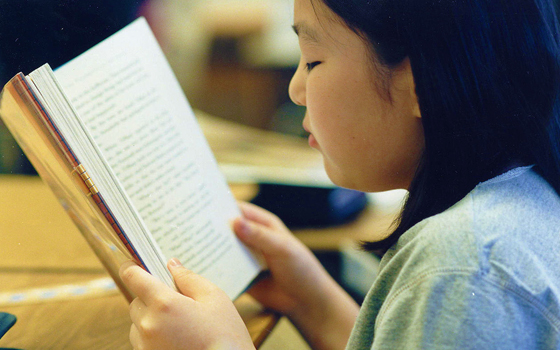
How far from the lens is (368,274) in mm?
990

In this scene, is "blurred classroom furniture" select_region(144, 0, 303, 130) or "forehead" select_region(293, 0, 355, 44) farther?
"blurred classroom furniture" select_region(144, 0, 303, 130)

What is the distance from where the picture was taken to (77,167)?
38 cm

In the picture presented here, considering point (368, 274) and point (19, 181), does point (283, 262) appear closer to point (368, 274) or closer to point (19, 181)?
point (368, 274)

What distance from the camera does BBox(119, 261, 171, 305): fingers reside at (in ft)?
1.38

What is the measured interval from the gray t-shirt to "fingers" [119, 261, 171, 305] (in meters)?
0.21

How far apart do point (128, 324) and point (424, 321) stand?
38 centimetres

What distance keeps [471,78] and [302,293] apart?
40 cm

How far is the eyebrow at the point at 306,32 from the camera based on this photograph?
1.67ft

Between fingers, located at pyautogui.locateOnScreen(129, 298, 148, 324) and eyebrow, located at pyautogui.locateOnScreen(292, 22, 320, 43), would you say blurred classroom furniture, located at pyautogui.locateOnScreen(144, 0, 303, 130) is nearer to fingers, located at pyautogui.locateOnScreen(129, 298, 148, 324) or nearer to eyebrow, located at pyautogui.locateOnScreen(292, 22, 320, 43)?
eyebrow, located at pyautogui.locateOnScreen(292, 22, 320, 43)

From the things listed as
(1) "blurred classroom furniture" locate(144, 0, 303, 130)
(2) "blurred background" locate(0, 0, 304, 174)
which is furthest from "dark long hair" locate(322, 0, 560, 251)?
(1) "blurred classroom furniture" locate(144, 0, 303, 130)

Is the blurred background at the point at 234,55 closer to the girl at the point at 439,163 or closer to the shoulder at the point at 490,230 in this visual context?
the girl at the point at 439,163

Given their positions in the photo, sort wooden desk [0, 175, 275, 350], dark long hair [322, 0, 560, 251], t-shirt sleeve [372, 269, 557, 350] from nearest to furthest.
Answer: t-shirt sleeve [372, 269, 557, 350]
dark long hair [322, 0, 560, 251]
wooden desk [0, 175, 275, 350]

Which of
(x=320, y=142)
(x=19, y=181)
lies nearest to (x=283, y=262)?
(x=320, y=142)

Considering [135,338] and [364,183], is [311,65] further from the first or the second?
[135,338]
